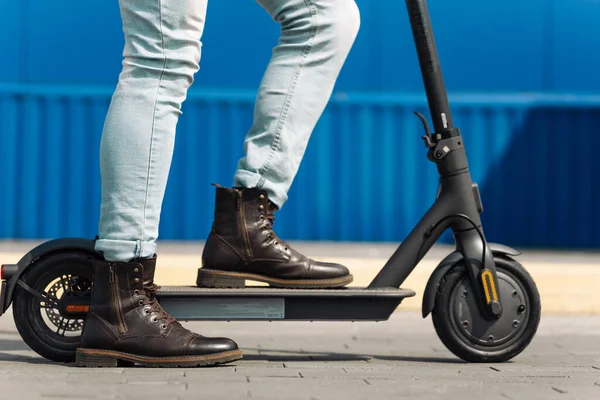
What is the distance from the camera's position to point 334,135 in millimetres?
6039

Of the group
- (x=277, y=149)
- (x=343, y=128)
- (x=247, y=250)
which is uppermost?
(x=277, y=149)

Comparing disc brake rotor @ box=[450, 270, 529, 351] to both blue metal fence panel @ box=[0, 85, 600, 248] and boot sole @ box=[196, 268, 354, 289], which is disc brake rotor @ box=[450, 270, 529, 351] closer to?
boot sole @ box=[196, 268, 354, 289]

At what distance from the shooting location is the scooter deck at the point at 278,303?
9.64ft

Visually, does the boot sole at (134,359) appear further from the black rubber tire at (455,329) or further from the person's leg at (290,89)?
the black rubber tire at (455,329)

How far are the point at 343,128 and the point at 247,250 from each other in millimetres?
3104

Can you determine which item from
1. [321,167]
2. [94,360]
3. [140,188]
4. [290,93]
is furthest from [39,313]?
[321,167]

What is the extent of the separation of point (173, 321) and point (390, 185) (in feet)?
11.0

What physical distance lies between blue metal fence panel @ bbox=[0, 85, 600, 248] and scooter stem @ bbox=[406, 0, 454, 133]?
2.87m

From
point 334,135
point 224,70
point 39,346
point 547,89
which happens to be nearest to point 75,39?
point 224,70

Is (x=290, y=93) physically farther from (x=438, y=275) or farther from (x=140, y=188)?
(x=438, y=275)

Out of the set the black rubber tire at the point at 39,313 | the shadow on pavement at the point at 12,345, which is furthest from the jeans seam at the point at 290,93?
the shadow on pavement at the point at 12,345

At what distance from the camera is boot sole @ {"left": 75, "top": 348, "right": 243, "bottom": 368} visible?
2.79m

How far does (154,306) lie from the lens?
9.36ft

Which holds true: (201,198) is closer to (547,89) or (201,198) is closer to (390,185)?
(390,185)
